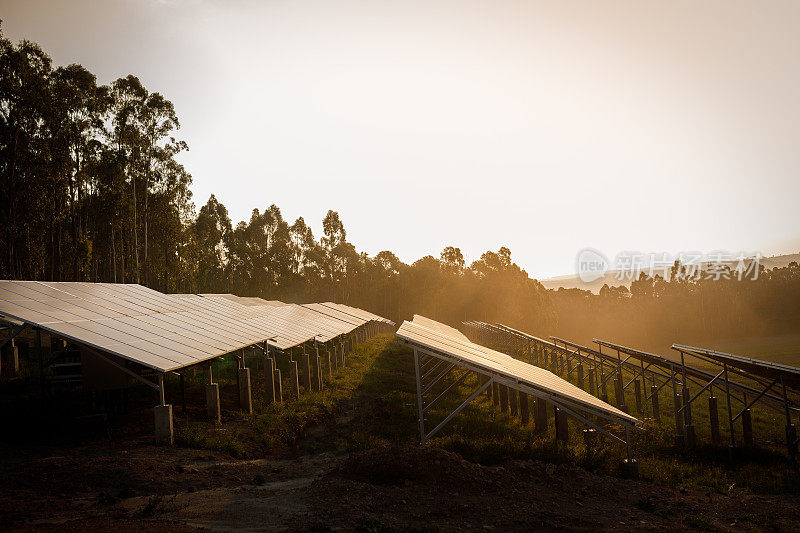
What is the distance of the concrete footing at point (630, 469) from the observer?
32.5 ft

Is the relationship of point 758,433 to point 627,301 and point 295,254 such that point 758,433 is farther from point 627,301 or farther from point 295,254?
point 627,301

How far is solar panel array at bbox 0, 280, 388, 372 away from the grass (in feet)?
6.75

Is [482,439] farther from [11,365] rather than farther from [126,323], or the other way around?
[11,365]

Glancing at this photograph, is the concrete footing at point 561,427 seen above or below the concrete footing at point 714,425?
above

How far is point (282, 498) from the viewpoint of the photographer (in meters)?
8.01

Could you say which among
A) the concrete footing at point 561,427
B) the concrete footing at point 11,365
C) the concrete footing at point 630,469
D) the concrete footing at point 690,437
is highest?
the concrete footing at point 11,365

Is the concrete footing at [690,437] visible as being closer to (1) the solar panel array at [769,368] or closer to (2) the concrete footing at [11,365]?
(1) the solar panel array at [769,368]

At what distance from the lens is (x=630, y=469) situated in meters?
9.94

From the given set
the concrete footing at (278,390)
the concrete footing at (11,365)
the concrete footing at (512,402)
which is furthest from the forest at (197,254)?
the concrete footing at (512,402)

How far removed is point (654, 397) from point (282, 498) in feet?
45.9

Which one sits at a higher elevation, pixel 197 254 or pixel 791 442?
pixel 197 254

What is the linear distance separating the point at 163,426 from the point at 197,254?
1746 inches

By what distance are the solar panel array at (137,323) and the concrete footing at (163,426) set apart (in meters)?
1.03

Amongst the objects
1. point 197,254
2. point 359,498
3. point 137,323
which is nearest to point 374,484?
point 359,498
